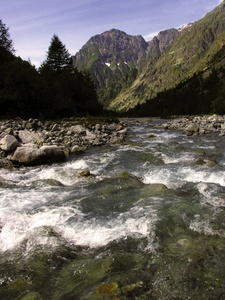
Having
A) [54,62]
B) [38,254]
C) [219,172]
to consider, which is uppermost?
[54,62]

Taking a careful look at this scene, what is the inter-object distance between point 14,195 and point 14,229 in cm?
256

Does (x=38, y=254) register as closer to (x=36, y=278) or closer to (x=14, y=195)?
(x=36, y=278)

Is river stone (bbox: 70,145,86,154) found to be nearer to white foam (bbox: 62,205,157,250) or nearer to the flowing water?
the flowing water

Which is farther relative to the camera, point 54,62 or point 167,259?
point 54,62

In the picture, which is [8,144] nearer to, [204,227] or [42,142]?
[42,142]

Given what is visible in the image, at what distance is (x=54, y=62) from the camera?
44000 millimetres

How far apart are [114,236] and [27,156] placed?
853 centimetres

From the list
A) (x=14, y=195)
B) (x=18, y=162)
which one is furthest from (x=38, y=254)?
(x=18, y=162)

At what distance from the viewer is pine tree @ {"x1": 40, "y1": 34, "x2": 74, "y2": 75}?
43312 millimetres

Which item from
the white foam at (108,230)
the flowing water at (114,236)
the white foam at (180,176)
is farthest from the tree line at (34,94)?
the white foam at (108,230)

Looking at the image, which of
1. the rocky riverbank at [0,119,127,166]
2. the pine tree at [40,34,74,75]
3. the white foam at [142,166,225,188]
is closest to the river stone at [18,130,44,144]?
the rocky riverbank at [0,119,127,166]

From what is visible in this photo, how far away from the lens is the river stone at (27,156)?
38.2 feet

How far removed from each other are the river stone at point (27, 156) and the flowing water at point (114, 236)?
2.14m

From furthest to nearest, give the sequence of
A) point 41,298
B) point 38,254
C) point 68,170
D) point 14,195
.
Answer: point 68,170
point 14,195
point 38,254
point 41,298
